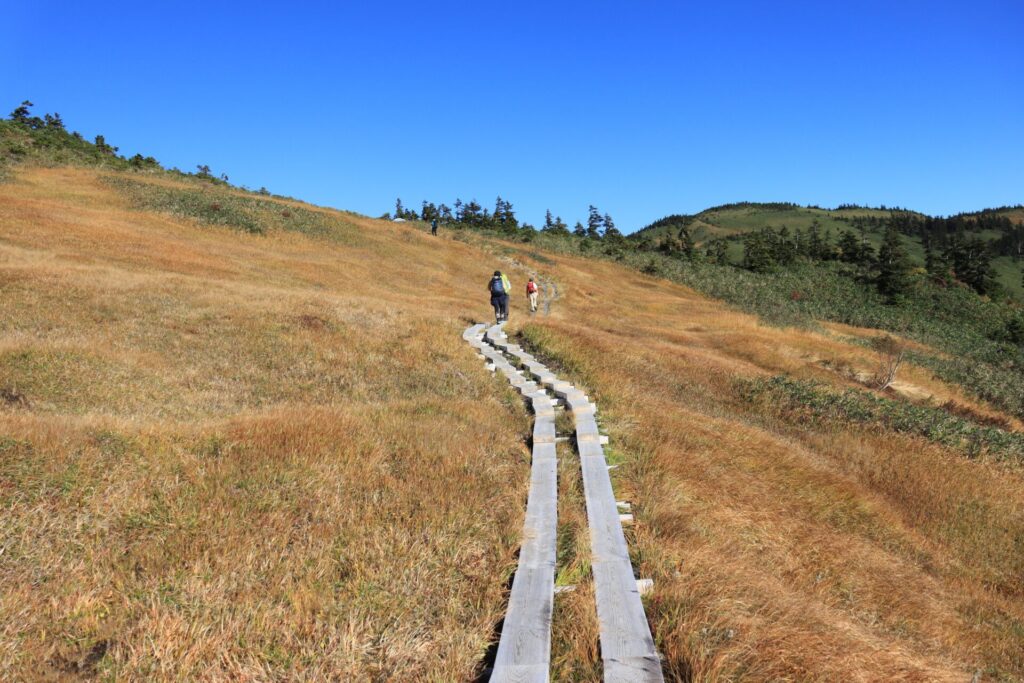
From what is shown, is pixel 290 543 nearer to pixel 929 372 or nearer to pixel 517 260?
pixel 929 372

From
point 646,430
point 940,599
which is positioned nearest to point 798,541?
point 940,599

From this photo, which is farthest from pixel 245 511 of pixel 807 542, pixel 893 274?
pixel 893 274

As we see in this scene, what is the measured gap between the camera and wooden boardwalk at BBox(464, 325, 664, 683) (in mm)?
3404

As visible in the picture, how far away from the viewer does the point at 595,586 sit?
4.25 m

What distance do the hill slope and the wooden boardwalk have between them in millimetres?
161

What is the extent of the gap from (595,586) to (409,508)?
1.92m

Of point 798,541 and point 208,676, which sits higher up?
point 208,676

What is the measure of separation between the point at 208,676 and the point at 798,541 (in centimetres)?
651

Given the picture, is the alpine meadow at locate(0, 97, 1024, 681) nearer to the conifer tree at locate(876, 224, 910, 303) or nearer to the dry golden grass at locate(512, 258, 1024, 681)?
the dry golden grass at locate(512, 258, 1024, 681)

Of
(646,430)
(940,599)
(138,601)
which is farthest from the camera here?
(646,430)

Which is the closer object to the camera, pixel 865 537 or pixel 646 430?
pixel 865 537

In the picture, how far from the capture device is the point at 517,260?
60344mm

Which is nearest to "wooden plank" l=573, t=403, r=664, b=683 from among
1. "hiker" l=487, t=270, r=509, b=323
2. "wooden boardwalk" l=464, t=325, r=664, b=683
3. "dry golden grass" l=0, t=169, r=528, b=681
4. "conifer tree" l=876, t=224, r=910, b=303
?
"wooden boardwalk" l=464, t=325, r=664, b=683

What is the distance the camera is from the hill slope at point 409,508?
3568 millimetres
